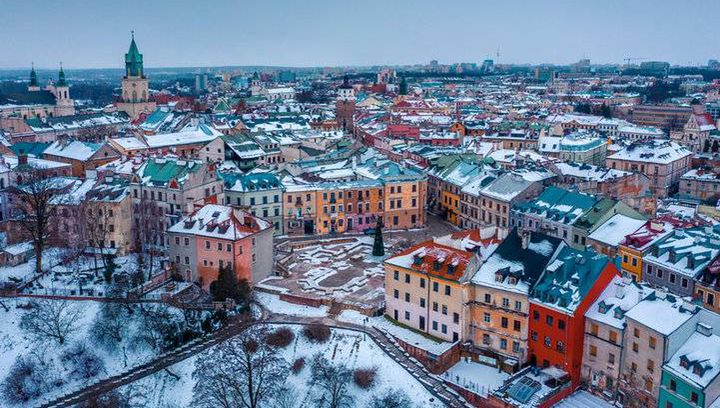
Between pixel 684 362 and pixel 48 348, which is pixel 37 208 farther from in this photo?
pixel 684 362

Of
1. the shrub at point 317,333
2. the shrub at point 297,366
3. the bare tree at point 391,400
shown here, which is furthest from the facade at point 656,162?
the shrub at point 297,366

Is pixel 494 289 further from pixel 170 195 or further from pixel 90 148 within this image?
pixel 90 148

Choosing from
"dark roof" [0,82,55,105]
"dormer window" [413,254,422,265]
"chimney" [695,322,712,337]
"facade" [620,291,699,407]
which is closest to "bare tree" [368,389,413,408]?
"dormer window" [413,254,422,265]

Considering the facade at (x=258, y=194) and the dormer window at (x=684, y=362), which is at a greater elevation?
the facade at (x=258, y=194)

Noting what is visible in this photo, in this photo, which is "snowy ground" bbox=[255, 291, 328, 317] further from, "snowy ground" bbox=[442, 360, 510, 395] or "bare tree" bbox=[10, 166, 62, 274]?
"bare tree" bbox=[10, 166, 62, 274]

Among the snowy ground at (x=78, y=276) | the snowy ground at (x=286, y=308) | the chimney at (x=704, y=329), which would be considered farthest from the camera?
the snowy ground at (x=78, y=276)

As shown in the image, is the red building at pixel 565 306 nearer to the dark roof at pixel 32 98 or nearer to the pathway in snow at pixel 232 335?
the pathway in snow at pixel 232 335
